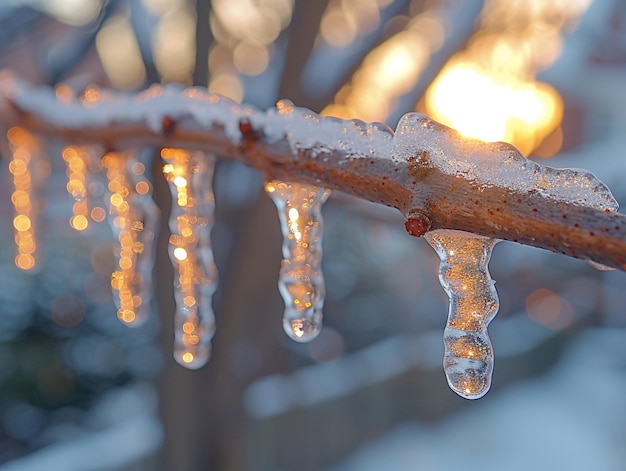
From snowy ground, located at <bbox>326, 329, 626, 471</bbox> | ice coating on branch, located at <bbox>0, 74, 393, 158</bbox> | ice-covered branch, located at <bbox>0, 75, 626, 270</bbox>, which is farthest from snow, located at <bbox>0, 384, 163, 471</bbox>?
ice-covered branch, located at <bbox>0, 75, 626, 270</bbox>

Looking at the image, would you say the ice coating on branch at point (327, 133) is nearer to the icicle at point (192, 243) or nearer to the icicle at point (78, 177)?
the icicle at point (192, 243)

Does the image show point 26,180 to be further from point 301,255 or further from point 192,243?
point 301,255

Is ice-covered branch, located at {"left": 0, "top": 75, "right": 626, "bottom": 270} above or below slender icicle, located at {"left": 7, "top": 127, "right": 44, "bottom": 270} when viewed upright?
above

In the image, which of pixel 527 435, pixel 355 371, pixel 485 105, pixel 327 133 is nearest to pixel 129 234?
pixel 327 133

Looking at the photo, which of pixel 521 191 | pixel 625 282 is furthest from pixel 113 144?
pixel 625 282

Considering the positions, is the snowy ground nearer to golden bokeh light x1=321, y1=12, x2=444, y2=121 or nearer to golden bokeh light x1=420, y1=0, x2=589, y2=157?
golden bokeh light x1=420, y1=0, x2=589, y2=157

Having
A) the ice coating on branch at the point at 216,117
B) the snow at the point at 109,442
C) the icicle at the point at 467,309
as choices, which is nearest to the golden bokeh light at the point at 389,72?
the ice coating on branch at the point at 216,117

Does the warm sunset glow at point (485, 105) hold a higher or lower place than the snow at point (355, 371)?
higher
